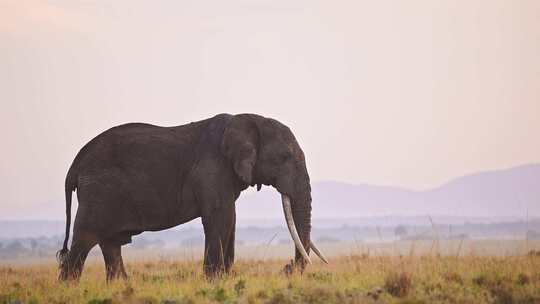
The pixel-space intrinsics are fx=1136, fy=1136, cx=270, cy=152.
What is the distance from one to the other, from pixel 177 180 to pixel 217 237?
1.69 m

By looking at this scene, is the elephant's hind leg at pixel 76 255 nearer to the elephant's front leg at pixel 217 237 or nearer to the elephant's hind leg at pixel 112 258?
the elephant's hind leg at pixel 112 258

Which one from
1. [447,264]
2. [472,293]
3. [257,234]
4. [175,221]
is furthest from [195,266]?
[257,234]

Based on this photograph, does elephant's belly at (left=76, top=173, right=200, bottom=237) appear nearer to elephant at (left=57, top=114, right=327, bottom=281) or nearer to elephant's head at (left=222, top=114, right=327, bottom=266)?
elephant at (left=57, top=114, right=327, bottom=281)

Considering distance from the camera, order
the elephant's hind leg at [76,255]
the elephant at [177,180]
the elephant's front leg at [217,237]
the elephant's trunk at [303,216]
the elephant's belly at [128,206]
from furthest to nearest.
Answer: the elephant's belly at [128,206]
the elephant's hind leg at [76,255]
the elephant at [177,180]
the elephant's trunk at [303,216]
the elephant's front leg at [217,237]

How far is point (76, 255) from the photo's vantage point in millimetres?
23578

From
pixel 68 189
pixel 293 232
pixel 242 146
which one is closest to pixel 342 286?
pixel 293 232

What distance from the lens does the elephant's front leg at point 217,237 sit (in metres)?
22.9

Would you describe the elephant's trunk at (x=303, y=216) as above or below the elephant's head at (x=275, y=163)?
below

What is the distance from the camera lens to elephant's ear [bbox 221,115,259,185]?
2328 cm

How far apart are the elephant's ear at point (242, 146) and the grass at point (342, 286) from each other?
2.13m

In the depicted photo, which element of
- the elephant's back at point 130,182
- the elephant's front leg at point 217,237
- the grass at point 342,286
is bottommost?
the grass at point 342,286

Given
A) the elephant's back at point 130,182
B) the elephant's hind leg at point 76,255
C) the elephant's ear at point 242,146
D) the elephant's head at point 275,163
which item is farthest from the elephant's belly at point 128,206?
the elephant's head at point 275,163

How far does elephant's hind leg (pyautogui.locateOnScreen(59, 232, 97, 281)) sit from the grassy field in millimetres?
444

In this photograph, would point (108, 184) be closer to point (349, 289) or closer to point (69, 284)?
point (69, 284)
